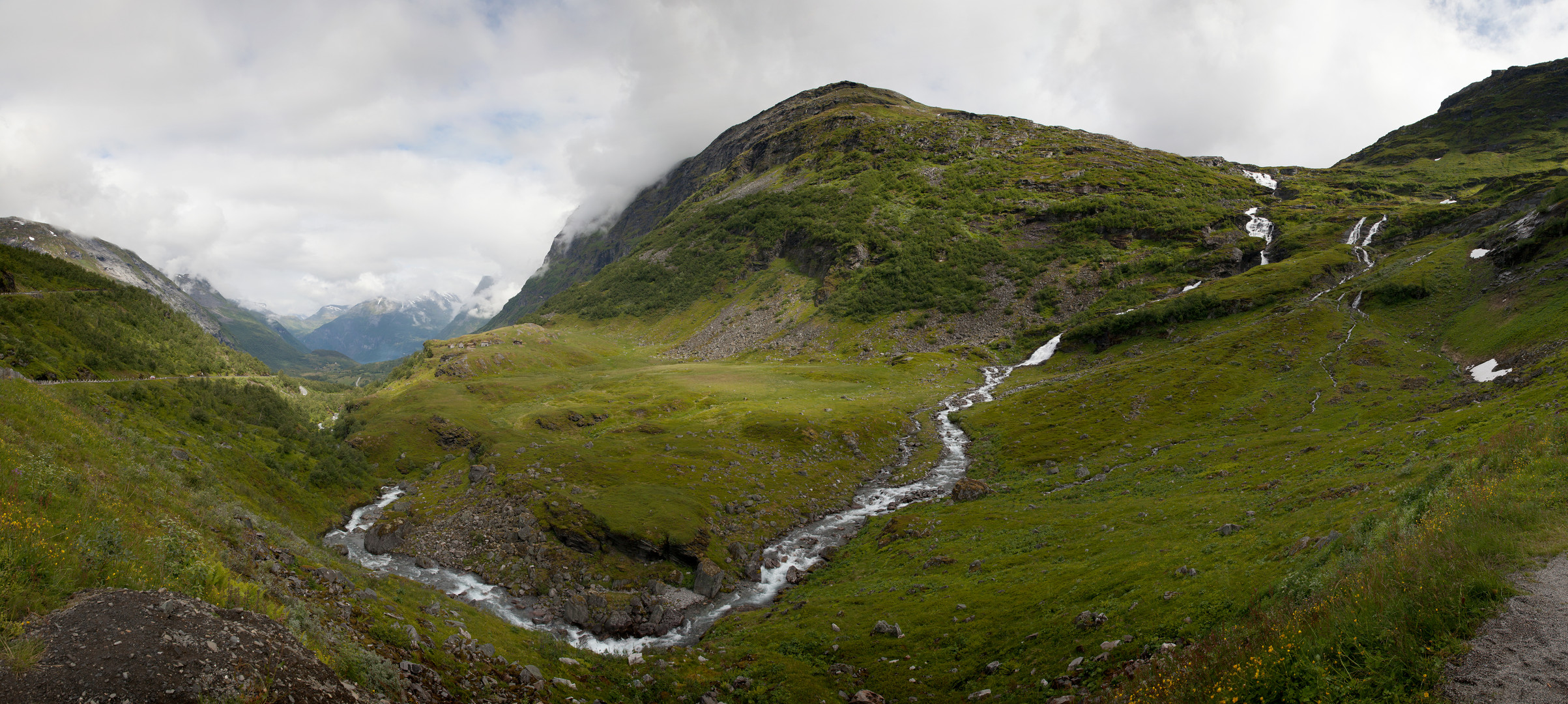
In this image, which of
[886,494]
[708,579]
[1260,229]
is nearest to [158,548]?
[708,579]

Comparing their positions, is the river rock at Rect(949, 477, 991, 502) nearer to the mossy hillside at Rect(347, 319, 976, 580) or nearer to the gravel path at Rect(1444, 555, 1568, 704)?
the mossy hillside at Rect(347, 319, 976, 580)

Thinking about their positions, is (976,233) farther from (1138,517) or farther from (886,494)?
(1138,517)

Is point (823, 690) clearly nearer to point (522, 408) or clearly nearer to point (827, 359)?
point (522, 408)

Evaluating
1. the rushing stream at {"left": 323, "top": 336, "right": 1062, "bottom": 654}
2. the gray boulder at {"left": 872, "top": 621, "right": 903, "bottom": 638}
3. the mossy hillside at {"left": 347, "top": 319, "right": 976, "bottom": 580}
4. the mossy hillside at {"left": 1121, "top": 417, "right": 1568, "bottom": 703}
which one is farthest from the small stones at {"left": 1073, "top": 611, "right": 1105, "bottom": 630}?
the mossy hillside at {"left": 347, "top": 319, "right": 976, "bottom": 580}

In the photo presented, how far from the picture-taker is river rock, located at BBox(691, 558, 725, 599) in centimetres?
3572

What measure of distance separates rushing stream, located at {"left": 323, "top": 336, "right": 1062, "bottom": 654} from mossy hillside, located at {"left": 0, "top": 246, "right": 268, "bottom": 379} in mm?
37371

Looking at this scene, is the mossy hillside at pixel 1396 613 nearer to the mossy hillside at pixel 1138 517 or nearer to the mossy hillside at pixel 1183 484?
the mossy hillside at pixel 1183 484

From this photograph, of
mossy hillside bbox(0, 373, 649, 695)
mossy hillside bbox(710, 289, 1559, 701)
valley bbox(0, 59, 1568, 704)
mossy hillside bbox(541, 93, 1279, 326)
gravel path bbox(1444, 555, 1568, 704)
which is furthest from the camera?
mossy hillside bbox(541, 93, 1279, 326)

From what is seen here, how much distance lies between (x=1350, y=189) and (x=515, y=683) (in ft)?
842

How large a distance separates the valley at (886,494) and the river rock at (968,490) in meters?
0.76

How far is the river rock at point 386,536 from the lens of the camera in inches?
1708

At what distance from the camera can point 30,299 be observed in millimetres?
65000

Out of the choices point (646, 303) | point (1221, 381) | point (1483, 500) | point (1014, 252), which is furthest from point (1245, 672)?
point (646, 303)

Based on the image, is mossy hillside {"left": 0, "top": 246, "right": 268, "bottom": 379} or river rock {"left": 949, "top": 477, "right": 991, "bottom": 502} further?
mossy hillside {"left": 0, "top": 246, "right": 268, "bottom": 379}
